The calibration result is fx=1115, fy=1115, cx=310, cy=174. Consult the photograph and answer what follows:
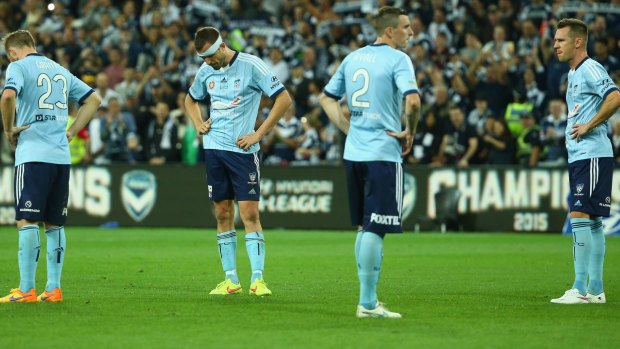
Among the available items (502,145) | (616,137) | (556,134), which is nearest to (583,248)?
(616,137)


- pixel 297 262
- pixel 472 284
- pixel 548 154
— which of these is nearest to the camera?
pixel 472 284

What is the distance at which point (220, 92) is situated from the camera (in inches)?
464

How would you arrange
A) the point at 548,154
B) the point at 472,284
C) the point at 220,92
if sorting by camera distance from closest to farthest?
the point at 220,92 → the point at 472,284 → the point at 548,154

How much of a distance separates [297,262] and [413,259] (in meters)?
1.82

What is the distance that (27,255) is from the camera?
10672mm

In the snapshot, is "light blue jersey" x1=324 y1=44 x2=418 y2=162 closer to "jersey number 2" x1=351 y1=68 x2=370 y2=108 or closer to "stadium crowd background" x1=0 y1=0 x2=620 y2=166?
"jersey number 2" x1=351 y1=68 x2=370 y2=108

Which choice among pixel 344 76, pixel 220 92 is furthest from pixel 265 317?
pixel 220 92

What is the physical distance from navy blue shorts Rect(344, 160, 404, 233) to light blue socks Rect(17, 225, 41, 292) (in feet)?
10.7

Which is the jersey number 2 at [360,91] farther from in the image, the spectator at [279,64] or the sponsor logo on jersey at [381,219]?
the spectator at [279,64]

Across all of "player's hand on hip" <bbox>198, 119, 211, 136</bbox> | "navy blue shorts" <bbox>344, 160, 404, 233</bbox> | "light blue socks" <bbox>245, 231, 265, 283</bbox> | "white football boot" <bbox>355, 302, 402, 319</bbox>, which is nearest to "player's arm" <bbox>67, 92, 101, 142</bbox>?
"player's hand on hip" <bbox>198, 119, 211, 136</bbox>

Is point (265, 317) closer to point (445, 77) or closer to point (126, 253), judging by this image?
point (126, 253)

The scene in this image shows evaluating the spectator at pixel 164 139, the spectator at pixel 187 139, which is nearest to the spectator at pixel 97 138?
the spectator at pixel 164 139

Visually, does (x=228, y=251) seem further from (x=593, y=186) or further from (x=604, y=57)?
(x=604, y=57)

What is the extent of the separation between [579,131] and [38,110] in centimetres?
531
